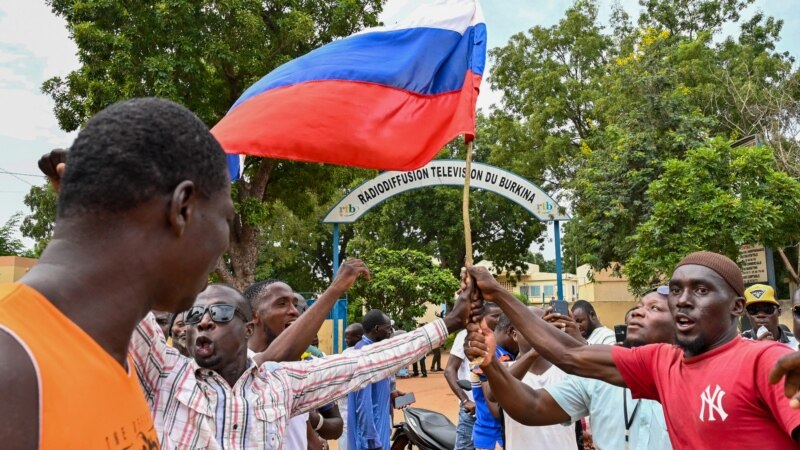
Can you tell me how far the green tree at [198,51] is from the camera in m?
14.5

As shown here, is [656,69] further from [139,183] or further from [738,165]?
[139,183]

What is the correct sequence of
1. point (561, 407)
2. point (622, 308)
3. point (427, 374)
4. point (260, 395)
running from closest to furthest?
point (260, 395)
point (561, 407)
point (427, 374)
point (622, 308)

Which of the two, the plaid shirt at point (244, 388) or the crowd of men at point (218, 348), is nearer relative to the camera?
the crowd of men at point (218, 348)

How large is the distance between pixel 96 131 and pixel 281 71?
11.0 ft


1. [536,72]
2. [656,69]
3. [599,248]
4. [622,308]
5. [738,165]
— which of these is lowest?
[622,308]

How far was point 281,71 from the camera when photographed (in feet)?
14.7

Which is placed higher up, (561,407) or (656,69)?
(656,69)

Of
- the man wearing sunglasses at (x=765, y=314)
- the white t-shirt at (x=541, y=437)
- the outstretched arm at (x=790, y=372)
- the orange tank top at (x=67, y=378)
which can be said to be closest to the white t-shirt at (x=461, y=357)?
the white t-shirt at (x=541, y=437)

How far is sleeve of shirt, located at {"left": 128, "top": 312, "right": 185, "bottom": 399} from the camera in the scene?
2242 millimetres

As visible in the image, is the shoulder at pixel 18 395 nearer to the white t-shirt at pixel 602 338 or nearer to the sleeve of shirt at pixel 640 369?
the sleeve of shirt at pixel 640 369

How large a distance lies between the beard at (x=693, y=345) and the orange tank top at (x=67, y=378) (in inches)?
97.9

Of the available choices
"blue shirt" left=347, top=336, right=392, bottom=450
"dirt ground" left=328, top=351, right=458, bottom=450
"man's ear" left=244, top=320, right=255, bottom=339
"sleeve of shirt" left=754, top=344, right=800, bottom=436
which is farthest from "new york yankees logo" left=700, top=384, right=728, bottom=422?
"dirt ground" left=328, top=351, right=458, bottom=450

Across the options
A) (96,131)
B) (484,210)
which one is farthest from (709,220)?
(484,210)

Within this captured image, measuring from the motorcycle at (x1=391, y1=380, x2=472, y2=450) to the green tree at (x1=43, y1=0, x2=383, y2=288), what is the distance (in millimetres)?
7865
